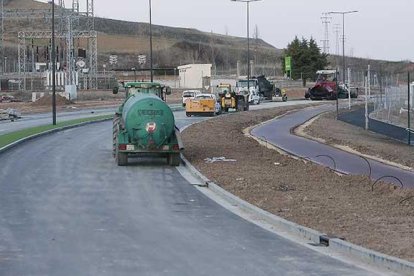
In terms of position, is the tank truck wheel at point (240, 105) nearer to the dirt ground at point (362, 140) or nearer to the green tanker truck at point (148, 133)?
the dirt ground at point (362, 140)

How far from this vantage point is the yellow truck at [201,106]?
188 ft

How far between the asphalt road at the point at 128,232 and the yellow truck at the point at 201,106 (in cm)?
3441

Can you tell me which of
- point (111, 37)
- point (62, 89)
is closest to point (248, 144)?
point (62, 89)

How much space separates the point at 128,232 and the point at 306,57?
12127 cm

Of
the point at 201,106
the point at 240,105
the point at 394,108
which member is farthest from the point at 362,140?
the point at 240,105

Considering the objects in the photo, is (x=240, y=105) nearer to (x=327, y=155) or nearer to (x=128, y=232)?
(x=327, y=155)

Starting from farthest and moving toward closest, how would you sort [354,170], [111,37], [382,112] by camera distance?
1. [111,37]
2. [382,112]
3. [354,170]

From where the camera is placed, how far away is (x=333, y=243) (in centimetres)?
1154

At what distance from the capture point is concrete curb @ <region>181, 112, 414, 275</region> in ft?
32.6

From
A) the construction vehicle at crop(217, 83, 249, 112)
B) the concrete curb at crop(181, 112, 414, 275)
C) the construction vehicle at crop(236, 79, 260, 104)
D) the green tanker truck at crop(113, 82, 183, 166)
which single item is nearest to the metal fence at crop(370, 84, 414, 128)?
the construction vehicle at crop(217, 83, 249, 112)

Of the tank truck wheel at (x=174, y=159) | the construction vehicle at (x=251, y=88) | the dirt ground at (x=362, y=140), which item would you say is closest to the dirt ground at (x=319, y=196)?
the tank truck wheel at (x=174, y=159)

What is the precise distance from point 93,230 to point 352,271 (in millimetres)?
5038

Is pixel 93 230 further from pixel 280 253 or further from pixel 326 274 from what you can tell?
pixel 326 274

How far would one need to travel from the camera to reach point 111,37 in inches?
7776
